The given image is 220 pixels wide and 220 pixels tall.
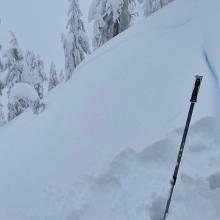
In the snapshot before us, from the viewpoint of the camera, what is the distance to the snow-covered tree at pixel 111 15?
20.4m

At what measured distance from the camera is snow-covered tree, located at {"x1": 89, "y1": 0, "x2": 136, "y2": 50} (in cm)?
2038

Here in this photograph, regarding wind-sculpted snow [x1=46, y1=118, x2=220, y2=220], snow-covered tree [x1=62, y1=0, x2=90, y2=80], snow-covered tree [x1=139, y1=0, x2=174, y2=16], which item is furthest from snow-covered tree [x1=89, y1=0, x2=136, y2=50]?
wind-sculpted snow [x1=46, y1=118, x2=220, y2=220]

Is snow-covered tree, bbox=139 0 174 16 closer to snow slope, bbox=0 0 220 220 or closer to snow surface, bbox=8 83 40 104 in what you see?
snow surface, bbox=8 83 40 104

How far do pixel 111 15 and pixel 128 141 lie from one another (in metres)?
14.6

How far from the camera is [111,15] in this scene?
69.4 feet

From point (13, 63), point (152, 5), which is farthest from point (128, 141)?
point (13, 63)

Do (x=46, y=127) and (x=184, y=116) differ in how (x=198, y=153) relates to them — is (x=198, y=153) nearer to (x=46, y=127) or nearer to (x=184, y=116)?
(x=184, y=116)

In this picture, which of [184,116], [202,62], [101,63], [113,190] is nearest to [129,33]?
→ [101,63]

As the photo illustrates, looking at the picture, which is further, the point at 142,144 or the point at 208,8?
the point at 208,8

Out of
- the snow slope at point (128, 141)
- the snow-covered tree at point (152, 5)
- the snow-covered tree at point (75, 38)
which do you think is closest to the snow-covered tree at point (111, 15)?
the snow-covered tree at point (152, 5)

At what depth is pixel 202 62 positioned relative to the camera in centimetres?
864

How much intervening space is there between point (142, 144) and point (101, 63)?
4.40 metres

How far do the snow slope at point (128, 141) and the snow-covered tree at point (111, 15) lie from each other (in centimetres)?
977

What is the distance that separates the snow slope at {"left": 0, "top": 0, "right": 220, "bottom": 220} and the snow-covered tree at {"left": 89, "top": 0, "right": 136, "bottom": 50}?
977cm
